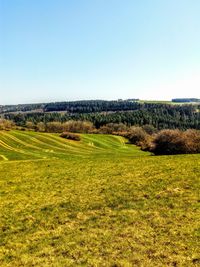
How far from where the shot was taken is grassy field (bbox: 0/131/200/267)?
8.85 meters

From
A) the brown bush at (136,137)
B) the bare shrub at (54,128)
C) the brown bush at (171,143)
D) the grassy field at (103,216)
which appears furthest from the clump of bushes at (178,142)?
the bare shrub at (54,128)

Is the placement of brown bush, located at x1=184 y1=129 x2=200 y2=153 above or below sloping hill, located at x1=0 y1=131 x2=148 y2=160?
above

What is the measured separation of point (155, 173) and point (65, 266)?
10.6 meters

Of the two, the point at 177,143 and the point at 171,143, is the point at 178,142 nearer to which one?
the point at 177,143

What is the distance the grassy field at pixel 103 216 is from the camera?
8.85m

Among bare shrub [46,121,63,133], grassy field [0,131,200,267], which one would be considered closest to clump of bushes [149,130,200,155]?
grassy field [0,131,200,267]

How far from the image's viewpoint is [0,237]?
35.3 feet

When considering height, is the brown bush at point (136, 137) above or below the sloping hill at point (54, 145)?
below

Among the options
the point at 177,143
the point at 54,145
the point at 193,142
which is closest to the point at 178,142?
the point at 177,143

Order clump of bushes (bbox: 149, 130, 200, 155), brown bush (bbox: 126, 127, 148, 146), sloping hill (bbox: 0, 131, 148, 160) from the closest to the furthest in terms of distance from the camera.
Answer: clump of bushes (bbox: 149, 130, 200, 155) < sloping hill (bbox: 0, 131, 148, 160) < brown bush (bbox: 126, 127, 148, 146)

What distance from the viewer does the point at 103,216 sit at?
38.8ft

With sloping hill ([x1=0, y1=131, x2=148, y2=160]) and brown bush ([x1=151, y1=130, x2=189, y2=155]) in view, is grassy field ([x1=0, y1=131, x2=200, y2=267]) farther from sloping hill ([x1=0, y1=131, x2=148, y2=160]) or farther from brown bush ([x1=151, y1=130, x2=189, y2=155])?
sloping hill ([x1=0, y1=131, x2=148, y2=160])

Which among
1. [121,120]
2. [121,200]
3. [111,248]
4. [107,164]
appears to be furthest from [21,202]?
[121,120]

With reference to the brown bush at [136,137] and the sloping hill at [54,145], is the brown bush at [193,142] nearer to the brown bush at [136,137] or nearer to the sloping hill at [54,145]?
the sloping hill at [54,145]
